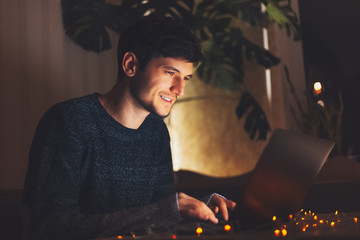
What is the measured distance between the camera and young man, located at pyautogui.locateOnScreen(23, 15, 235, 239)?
1.28 m

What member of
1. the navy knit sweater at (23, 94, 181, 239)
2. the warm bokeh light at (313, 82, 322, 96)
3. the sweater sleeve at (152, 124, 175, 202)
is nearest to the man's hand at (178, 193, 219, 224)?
the navy knit sweater at (23, 94, 181, 239)

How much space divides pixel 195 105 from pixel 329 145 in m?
2.51

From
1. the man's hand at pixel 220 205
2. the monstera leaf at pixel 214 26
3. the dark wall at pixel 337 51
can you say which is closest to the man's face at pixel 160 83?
the man's hand at pixel 220 205

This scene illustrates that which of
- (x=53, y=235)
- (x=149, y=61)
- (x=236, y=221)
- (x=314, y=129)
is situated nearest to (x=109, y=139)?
(x=149, y=61)

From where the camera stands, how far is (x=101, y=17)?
107 inches

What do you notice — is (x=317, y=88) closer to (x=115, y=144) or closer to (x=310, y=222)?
(x=310, y=222)

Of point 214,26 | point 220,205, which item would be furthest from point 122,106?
point 214,26

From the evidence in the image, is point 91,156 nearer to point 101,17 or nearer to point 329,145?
point 329,145

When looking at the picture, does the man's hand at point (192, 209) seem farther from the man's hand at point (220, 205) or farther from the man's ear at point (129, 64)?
the man's ear at point (129, 64)

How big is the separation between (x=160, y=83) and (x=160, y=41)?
155 mm

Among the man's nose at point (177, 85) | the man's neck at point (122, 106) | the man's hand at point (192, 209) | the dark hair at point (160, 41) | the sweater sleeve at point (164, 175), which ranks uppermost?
the dark hair at point (160, 41)

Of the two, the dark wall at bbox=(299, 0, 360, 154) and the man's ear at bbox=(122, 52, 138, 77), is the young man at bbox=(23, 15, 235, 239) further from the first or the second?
the dark wall at bbox=(299, 0, 360, 154)

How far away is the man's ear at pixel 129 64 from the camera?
5.42ft

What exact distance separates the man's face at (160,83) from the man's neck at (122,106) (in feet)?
0.08
